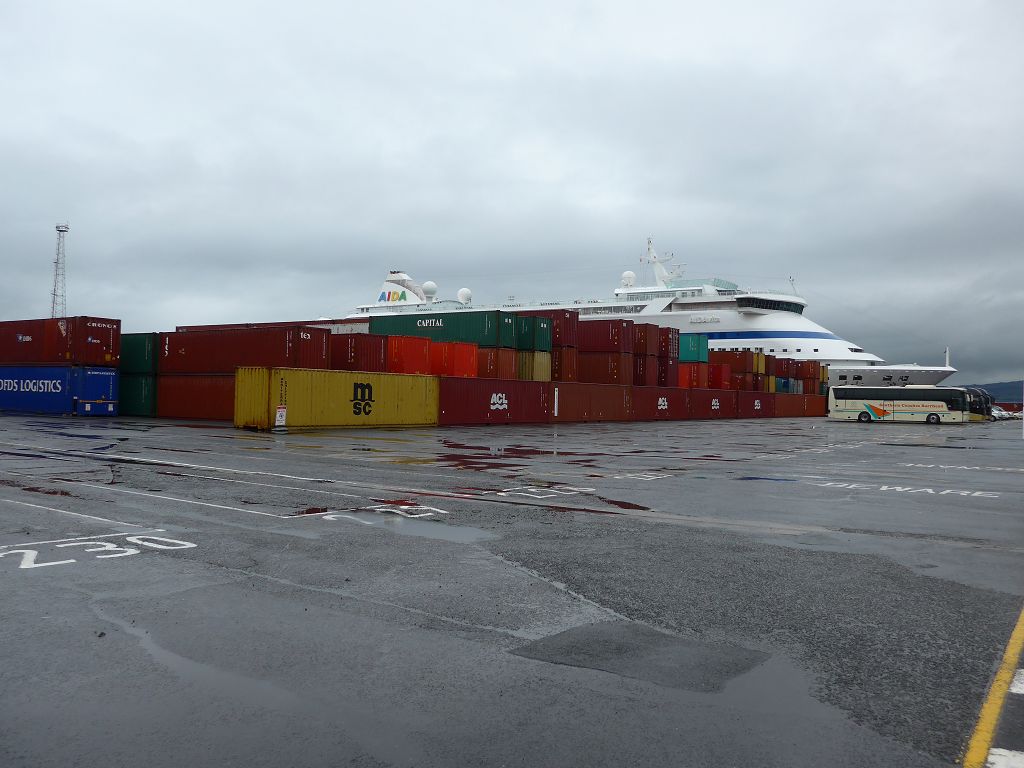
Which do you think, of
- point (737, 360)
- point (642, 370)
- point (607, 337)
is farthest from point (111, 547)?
point (737, 360)

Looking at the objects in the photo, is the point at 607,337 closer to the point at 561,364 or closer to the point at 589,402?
the point at 561,364

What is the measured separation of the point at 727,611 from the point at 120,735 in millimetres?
4229

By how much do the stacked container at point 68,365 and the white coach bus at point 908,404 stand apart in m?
55.1

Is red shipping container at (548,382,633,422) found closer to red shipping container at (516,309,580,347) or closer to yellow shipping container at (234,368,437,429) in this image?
red shipping container at (516,309,580,347)

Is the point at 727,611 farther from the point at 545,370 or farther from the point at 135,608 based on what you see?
the point at 545,370

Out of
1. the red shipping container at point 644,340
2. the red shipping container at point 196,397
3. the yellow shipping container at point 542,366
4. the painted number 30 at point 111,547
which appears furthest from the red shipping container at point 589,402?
the painted number 30 at point 111,547

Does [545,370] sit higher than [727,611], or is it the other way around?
[545,370]

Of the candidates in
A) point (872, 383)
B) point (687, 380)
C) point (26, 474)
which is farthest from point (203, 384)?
point (872, 383)

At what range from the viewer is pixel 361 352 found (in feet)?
124

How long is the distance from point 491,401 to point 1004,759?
38.4 meters

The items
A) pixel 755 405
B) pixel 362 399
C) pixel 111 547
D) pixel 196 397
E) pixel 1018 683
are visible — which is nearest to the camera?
pixel 1018 683

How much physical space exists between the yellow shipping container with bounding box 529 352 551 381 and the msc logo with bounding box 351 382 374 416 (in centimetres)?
1503

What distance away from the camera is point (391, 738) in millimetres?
3695

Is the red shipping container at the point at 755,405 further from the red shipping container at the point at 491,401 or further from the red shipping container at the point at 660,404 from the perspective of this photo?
the red shipping container at the point at 491,401
